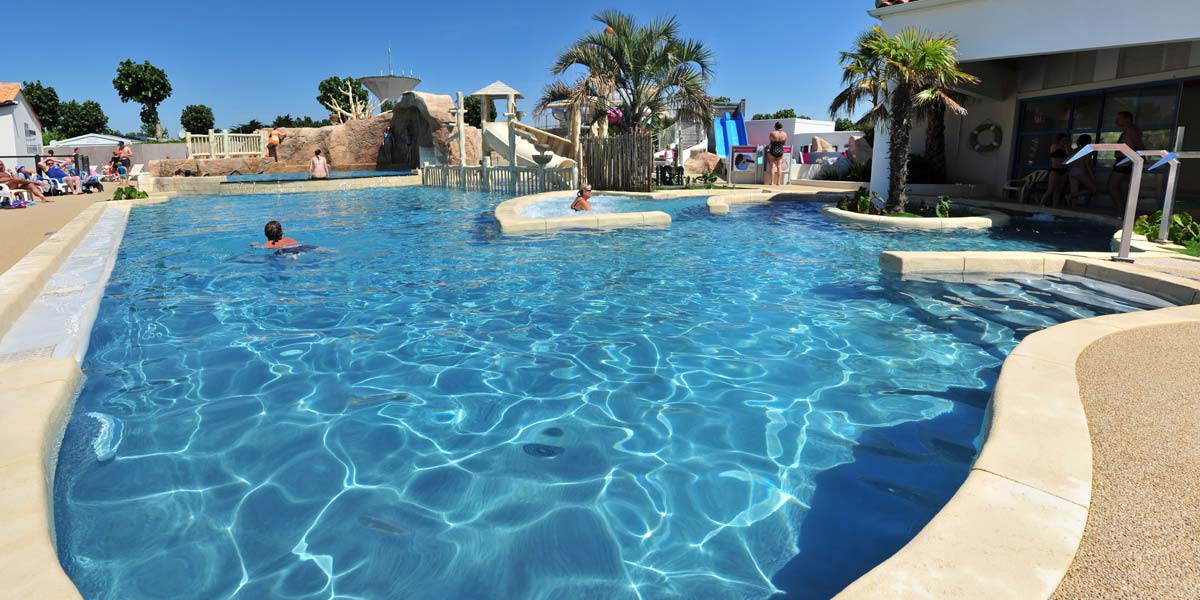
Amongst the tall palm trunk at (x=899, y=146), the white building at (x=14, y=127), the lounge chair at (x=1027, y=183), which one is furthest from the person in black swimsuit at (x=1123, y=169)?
the white building at (x=14, y=127)

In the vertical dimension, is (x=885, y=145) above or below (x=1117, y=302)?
Result: above

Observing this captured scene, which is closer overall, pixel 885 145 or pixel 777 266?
pixel 777 266

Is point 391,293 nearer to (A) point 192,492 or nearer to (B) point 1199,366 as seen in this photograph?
(A) point 192,492

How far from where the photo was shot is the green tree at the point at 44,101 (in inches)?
2207

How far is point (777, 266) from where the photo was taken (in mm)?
8328

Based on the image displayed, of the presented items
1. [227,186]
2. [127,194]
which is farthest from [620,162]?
[127,194]

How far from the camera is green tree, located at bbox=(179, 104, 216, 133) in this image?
59.4m

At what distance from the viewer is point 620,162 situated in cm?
1794

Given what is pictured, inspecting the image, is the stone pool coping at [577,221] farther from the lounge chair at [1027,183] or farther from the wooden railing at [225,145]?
the wooden railing at [225,145]

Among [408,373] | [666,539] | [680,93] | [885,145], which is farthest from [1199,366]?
[680,93]

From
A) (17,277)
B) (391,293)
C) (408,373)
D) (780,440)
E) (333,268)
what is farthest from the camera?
(333,268)

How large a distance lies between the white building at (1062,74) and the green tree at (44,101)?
70.0 meters

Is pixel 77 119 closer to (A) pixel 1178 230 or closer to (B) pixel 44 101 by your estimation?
(B) pixel 44 101

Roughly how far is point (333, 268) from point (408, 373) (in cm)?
421
